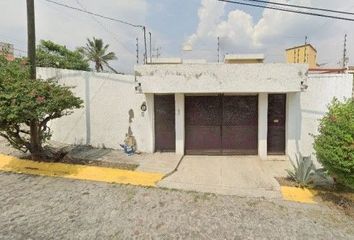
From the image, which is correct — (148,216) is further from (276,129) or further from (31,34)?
(31,34)

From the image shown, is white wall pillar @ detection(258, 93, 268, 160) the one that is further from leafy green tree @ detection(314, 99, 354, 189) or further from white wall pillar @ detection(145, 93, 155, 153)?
white wall pillar @ detection(145, 93, 155, 153)

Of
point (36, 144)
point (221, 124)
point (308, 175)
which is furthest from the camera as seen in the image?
point (221, 124)

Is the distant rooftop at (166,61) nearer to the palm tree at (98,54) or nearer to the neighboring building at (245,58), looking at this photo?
the neighboring building at (245,58)

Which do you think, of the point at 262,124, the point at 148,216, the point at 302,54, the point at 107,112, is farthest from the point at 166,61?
the point at 302,54

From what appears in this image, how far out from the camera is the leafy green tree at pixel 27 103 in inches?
270

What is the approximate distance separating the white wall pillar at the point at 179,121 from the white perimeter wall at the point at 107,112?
3.24 feet

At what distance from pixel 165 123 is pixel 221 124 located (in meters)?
2.01

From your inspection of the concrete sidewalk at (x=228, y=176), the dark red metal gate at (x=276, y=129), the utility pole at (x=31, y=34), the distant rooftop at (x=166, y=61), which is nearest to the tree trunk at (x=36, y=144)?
the utility pole at (x=31, y=34)

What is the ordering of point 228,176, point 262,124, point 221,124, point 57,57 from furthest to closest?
1. point 57,57
2. point 221,124
3. point 262,124
4. point 228,176

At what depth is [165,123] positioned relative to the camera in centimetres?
974

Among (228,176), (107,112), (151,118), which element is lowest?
(228,176)

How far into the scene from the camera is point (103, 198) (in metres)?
5.99

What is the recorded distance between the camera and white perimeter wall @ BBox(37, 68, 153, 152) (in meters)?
9.50

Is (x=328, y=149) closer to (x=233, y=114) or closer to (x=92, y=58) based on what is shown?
(x=233, y=114)
